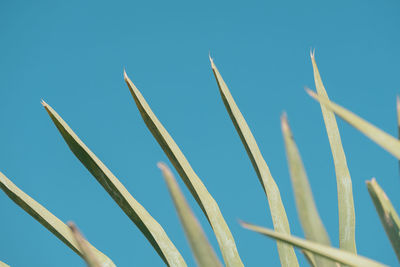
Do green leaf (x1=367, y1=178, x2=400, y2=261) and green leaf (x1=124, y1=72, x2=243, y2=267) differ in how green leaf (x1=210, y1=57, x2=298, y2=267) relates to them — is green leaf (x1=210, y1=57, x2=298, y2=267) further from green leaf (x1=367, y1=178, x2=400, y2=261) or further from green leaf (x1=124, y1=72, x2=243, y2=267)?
green leaf (x1=367, y1=178, x2=400, y2=261)

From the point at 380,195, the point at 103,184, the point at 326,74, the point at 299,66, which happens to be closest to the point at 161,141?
the point at 103,184

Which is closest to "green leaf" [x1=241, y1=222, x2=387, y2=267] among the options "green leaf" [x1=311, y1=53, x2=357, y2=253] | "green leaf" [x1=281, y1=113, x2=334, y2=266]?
"green leaf" [x1=281, y1=113, x2=334, y2=266]

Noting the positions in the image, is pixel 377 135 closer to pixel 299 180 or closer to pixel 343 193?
pixel 299 180

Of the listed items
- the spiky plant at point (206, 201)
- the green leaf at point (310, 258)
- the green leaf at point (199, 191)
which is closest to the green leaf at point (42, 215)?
the spiky plant at point (206, 201)

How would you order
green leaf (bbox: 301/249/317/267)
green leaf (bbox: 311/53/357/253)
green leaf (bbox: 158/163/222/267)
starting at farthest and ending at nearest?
green leaf (bbox: 311/53/357/253) → green leaf (bbox: 301/249/317/267) → green leaf (bbox: 158/163/222/267)

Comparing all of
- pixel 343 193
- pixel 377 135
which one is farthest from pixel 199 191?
pixel 377 135

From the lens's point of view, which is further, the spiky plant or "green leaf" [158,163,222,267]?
the spiky plant

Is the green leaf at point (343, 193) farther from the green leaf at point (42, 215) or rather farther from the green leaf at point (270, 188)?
the green leaf at point (42, 215)
